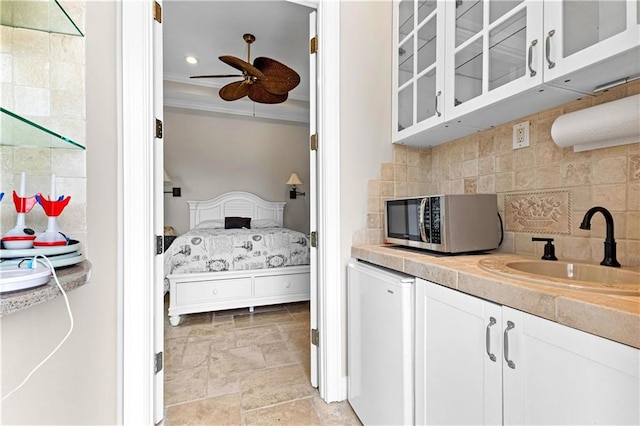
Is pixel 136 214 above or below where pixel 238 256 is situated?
above

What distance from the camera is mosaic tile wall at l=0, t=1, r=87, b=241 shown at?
2.87ft

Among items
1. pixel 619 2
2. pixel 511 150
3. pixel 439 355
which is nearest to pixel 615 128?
pixel 619 2

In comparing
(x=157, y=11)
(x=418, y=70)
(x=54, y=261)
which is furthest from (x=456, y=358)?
(x=157, y=11)

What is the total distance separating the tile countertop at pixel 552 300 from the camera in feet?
1.67

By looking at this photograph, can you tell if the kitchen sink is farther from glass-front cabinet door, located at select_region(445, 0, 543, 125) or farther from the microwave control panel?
glass-front cabinet door, located at select_region(445, 0, 543, 125)

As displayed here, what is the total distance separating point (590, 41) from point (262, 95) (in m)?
2.86

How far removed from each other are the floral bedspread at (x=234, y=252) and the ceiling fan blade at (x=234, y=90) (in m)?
1.59

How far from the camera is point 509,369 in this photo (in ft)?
2.33

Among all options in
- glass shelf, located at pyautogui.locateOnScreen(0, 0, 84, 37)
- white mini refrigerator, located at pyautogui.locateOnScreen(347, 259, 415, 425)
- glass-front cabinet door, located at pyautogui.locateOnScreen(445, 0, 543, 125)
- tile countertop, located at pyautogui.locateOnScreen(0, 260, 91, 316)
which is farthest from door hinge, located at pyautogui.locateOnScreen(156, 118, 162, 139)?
glass-front cabinet door, located at pyautogui.locateOnScreen(445, 0, 543, 125)

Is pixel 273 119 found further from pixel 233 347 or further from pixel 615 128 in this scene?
pixel 615 128

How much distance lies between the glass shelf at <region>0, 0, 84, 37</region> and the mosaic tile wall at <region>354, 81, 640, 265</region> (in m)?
1.51

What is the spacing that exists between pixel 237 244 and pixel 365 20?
2.34m

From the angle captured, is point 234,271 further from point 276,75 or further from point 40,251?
point 40,251

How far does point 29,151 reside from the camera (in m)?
0.96
